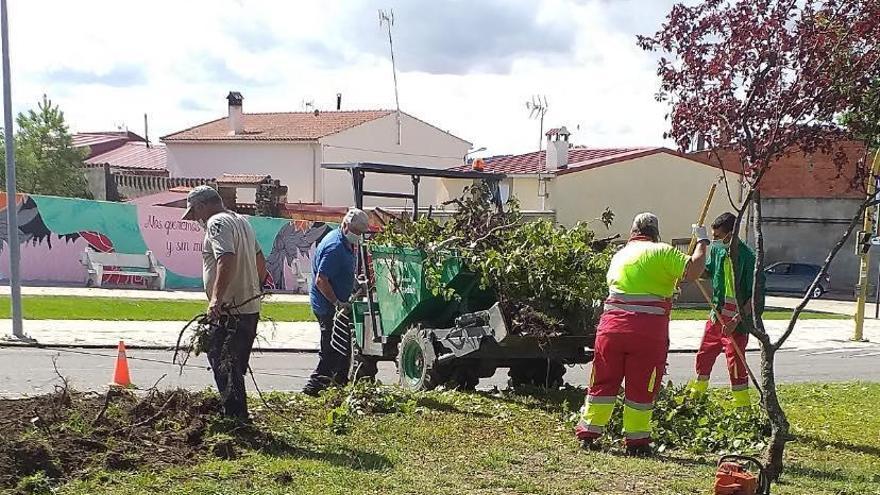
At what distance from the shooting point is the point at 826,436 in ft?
25.5

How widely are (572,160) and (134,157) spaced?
27479 millimetres

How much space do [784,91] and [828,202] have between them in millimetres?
35659

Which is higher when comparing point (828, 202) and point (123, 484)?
point (828, 202)

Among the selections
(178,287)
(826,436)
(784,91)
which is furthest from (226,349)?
(178,287)

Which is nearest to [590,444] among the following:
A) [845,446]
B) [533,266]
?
[533,266]

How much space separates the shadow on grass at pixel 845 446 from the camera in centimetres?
723

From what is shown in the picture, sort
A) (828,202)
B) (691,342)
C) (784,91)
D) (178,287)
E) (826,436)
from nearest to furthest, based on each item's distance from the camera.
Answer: (784,91) → (826,436) → (691,342) → (178,287) → (828,202)

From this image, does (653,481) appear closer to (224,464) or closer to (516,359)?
(224,464)

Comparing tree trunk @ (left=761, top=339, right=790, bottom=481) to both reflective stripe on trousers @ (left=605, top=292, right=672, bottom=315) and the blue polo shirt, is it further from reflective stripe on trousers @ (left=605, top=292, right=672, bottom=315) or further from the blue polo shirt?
the blue polo shirt

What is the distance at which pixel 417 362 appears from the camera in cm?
920

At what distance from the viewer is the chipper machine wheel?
8859 mm

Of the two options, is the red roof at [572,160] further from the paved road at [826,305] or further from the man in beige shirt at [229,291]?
the man in beige shirt at [229,291]

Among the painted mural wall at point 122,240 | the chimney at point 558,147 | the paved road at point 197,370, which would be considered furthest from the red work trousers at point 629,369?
the chimney at point 558,147

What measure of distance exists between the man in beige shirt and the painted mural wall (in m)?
19.7
